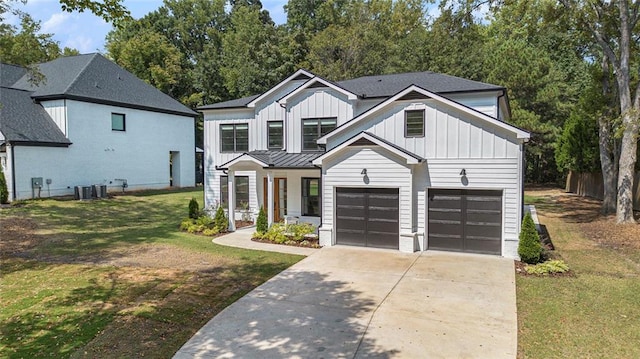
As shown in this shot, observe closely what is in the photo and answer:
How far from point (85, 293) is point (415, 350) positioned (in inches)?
266

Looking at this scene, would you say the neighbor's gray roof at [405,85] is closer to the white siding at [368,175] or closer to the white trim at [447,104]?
the white trim at [447,104]

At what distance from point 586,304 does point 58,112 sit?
27.6 metres

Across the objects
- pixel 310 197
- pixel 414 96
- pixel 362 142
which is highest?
pixel 414 96

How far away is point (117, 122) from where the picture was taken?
27.8m

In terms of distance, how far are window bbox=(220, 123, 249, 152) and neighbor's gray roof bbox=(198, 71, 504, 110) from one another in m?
0.96

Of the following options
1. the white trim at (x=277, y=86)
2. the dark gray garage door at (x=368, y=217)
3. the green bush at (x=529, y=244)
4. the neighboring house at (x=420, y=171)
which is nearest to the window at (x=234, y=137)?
the white trim at (x=277, y=86)

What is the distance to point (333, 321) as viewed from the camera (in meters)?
7.41

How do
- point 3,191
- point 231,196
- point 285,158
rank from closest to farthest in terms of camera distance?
point 231,196 < point 285,158 < point 3,191

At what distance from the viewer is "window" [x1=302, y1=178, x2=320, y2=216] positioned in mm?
17375

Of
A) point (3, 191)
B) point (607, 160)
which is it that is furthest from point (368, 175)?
point (3, 191)

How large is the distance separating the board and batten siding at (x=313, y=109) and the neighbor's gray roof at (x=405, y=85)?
0.72 m

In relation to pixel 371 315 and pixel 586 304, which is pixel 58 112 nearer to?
pixel 371 315

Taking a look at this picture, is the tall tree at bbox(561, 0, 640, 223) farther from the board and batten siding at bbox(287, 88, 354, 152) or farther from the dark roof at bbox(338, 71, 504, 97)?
the board and batten siding at bbox(287, 88, 354, 152)

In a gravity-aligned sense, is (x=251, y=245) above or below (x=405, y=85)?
below
